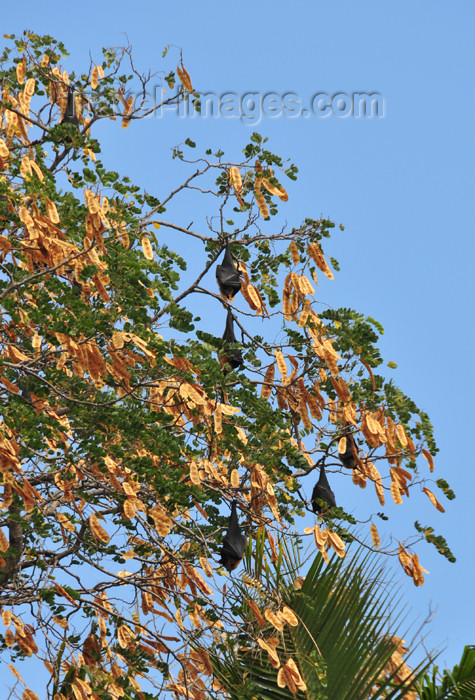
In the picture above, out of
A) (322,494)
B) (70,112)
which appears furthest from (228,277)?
(70,112)

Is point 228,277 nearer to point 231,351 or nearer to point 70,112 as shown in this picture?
point 231,351

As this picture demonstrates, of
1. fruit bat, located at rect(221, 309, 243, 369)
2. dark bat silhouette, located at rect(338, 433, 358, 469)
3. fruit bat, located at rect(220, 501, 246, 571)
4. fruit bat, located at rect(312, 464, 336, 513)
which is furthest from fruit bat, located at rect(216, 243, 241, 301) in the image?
fruit bat, located at rect(220, 501, 246, 571)

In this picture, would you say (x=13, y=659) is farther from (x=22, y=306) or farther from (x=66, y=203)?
(x=66, y=203)

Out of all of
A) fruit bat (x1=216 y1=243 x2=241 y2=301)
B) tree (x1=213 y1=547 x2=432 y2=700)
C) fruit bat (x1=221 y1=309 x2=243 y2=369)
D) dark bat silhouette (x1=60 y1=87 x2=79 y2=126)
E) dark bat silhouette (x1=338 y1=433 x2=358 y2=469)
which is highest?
dark bat silhouette (x1=60 y1=87 x2=79 y2=126)

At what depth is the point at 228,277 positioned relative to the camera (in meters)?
5.72

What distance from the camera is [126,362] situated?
4.72 metres

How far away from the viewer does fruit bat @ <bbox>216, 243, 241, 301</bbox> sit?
5.72 m

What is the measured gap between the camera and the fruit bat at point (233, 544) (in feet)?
15.8

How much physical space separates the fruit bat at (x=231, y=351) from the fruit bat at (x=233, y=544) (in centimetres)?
95

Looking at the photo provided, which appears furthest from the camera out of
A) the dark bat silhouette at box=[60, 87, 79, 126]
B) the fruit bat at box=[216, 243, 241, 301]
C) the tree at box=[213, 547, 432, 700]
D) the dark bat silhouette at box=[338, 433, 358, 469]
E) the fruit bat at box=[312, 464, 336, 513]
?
the dark bat silhouette at box=[60, 87, 79, 126]

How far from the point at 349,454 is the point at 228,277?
1427 millimetres

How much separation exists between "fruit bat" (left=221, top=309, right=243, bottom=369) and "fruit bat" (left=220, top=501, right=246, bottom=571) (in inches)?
37.5

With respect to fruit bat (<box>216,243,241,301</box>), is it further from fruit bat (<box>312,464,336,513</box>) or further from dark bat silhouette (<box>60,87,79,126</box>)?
dark bat silhouette (<box>60,87,79,126</box>)

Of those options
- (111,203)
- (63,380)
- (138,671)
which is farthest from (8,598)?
(111,203)
